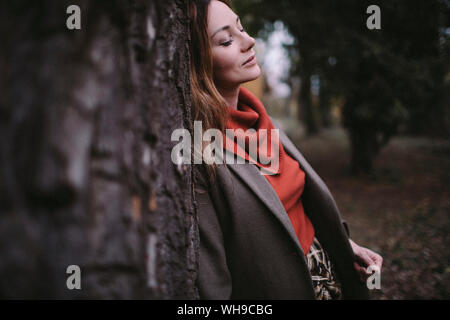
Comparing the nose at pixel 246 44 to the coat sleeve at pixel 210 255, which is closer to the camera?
the coat sleeve at pixel 210 255

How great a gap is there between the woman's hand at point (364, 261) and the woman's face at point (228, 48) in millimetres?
1327

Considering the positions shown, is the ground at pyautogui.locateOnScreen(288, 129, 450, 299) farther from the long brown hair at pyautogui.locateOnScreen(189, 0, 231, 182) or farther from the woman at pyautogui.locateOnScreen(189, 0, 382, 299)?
the long brown hair at pyautogui.locateOnScreen(189, 0, 231, 182)

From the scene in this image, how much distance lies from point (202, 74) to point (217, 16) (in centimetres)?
32

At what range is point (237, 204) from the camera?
4.33 feet

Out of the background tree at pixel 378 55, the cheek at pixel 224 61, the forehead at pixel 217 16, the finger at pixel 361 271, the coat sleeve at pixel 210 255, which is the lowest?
the finger at pixel 361 271

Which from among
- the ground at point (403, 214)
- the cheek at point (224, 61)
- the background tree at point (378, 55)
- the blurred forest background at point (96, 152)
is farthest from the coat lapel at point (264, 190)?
the background tree at point (378, 55)

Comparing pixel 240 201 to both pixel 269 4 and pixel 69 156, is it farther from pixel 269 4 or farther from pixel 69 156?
pixel 269 4

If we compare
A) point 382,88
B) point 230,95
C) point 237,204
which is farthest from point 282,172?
point 382,88

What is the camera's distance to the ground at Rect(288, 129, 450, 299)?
3.25 meters

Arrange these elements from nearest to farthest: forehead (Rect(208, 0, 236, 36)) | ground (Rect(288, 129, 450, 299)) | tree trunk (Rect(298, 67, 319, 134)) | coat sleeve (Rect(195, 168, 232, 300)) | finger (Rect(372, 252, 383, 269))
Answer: coat sleeve (Rect(195, 168, 232, 300)) → forehead (Rect(208, 0, 236, 36)) → finger (Rect(372, 252, 383, 269)) → ground (Rect(288, 129, 450, 299)) → tree trunk (Rect(298, 67, 319, 134))

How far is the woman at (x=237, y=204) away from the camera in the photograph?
1.29 m

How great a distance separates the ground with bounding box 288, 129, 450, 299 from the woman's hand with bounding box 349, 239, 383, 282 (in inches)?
61.6

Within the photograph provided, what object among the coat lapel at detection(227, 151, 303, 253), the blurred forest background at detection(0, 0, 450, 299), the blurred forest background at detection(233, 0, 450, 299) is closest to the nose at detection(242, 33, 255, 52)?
the blurred forest background at detection(0, 0, 450, 299)

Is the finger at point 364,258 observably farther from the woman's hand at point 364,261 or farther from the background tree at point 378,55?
the background tree at point 378,55
